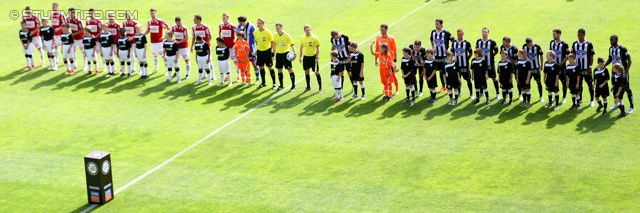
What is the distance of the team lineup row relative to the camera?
24.7 metres

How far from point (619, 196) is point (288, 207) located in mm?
7112

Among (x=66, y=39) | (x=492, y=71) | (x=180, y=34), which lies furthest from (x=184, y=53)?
(x=492, y=71)

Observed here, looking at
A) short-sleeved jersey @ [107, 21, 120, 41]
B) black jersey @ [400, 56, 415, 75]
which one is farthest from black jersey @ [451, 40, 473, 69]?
short-sleeved jersey @ [107, 21, 120, 41]

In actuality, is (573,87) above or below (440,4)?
below

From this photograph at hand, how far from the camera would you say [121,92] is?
28344 millimetres

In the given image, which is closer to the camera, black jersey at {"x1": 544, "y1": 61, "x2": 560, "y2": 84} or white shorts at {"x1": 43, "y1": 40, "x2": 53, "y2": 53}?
black jersey at {"x1": 544, "y1": 61, "x2": 560, "y2": 84}

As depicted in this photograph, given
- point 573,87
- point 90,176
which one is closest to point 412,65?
point 573,87

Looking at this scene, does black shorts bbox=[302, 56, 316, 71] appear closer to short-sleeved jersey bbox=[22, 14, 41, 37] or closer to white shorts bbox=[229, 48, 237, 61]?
white shorts bbox=[229, 48, 237, 61]

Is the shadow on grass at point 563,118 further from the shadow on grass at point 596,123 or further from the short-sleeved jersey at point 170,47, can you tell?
the short-sleeved jersey at point 170,47

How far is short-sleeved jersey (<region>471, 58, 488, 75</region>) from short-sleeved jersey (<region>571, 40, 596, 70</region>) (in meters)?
2.61

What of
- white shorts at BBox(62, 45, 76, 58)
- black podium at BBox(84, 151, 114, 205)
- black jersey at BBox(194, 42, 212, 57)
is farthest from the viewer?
white shorts at BBox(62, 45, 76, 58)

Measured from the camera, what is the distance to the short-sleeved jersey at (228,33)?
2911 cm

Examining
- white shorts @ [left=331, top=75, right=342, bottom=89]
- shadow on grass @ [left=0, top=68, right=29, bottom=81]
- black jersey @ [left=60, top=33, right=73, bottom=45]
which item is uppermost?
black jersey @ [left=60, top=33, right=73, bottom=45]

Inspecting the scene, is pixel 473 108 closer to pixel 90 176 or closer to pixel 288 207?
pixel 288 207
